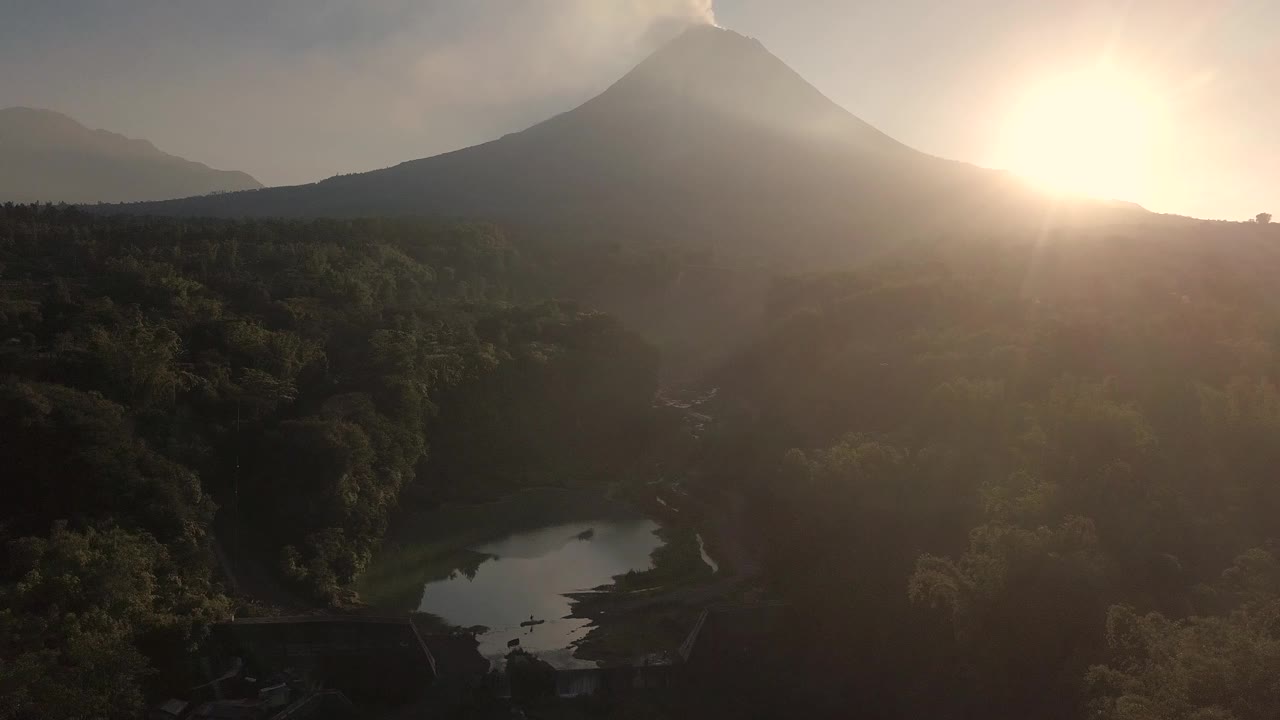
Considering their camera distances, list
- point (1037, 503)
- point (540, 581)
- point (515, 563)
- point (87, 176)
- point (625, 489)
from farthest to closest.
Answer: point (87, 176), point (625, 489), point (515, 563), point (540, 581), point (1037, 503)

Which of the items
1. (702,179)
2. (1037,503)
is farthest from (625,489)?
(702,179)

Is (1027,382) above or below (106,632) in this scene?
above

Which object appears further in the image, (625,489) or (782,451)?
(625,489)

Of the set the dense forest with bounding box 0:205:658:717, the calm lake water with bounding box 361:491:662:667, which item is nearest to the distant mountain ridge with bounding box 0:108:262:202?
the dense forest with bounding box 0:205:658:717

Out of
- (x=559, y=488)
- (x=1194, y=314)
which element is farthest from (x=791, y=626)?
(x=1194, y=314)

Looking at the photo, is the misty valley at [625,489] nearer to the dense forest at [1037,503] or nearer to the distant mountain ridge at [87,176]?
the dense forest at [1037,503]

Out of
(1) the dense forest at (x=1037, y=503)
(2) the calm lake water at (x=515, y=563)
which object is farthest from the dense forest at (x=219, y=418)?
(1) the dense forest at (x=1037, y=503)

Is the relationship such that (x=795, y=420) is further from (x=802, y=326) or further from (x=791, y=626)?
(x=791, y=626)

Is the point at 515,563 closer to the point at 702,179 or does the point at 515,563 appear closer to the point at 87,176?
the point at 702,179
